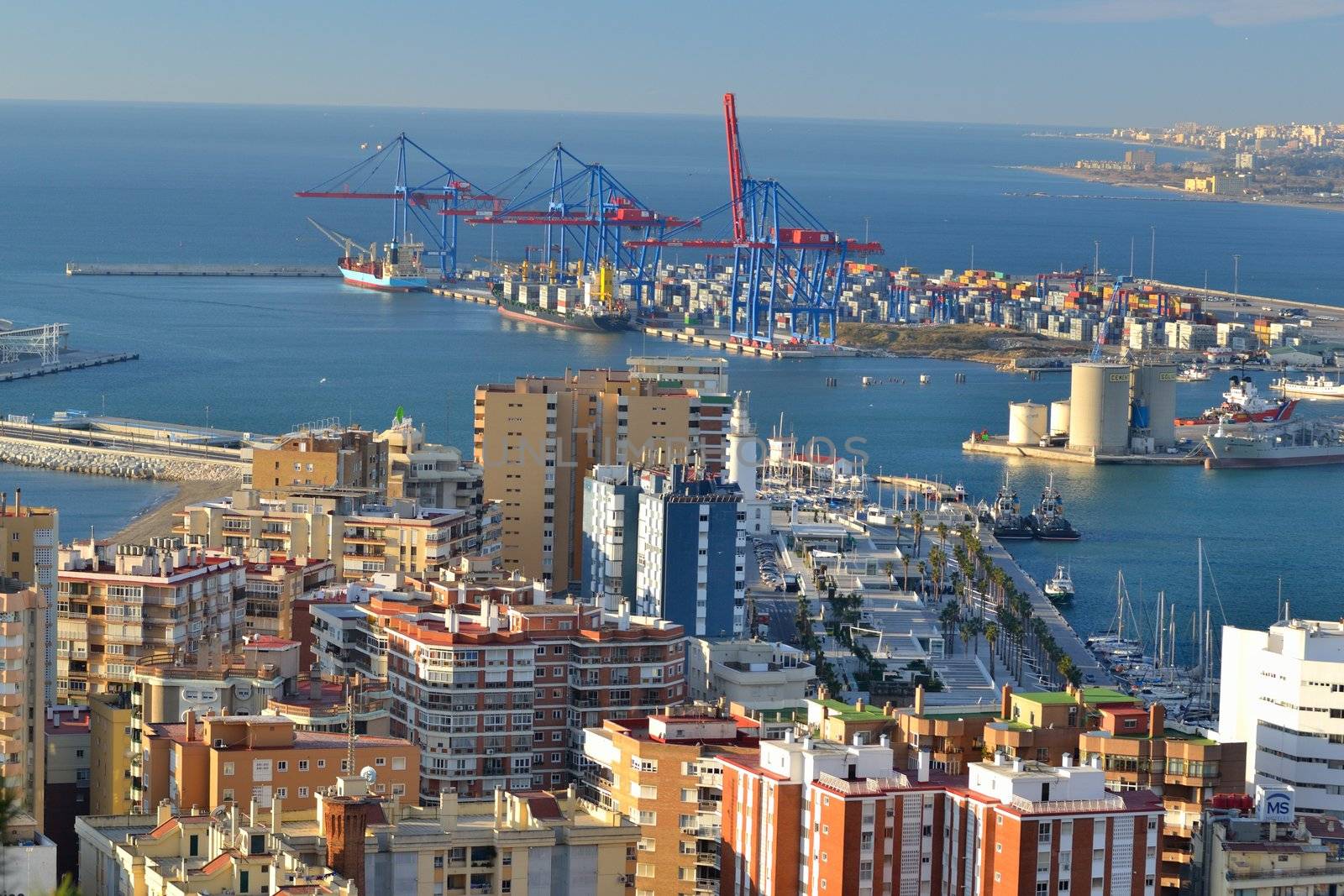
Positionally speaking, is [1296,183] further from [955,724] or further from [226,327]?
[955,724]

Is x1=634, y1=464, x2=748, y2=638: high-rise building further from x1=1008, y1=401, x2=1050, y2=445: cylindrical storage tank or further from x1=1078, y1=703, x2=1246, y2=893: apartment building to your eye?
x1=1008, y1=401, x2=1050, y2=445: cylindrical storage tank

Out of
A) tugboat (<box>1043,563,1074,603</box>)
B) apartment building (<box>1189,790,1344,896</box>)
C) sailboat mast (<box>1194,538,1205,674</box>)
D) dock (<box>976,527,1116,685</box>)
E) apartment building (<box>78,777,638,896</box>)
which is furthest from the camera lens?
tugboat (<box>1043,563,1074,603</box>)

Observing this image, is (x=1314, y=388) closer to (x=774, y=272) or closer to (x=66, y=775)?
(x=774, y=272)

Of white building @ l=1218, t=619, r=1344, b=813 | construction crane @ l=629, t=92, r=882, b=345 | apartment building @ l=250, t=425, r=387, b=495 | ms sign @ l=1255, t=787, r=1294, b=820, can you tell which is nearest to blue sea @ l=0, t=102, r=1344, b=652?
construction crane @ l=629, t=92, r=882, b=345

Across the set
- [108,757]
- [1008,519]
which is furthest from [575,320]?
[108,757]

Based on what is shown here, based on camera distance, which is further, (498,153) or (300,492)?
(498,153)

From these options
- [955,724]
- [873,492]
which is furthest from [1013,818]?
[873,492]
